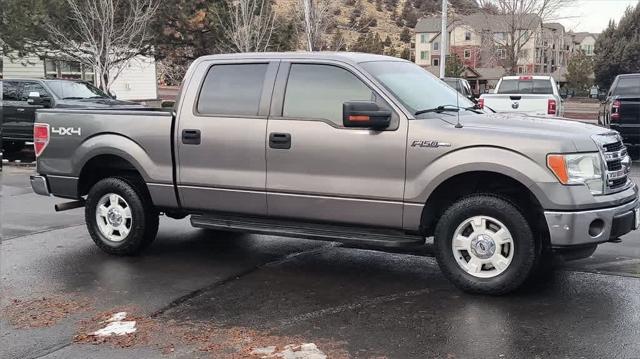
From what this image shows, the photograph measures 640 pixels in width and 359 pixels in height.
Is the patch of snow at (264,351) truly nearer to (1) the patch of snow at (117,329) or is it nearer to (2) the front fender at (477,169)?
(1) the patch of snow at (117,329)

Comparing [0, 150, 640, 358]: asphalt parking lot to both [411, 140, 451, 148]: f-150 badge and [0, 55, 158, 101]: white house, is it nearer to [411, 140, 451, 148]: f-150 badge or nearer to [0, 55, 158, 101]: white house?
[411, 140, 451, 148]: f-150 badge

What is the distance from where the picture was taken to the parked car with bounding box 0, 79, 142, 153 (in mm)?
15129

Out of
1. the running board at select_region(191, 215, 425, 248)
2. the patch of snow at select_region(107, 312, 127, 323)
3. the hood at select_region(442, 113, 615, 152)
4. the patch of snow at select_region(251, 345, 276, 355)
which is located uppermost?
the hood at select_region(442, 113, 615, 152)

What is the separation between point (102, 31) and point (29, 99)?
9.86 m

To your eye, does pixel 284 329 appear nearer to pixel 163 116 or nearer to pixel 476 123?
pixel 476 123

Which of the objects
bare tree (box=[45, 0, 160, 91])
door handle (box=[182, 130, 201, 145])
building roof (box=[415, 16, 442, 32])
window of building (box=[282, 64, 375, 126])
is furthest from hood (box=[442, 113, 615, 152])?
building roof (box=[415, 16, 442, 32])

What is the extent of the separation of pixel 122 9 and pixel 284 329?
78.3ft

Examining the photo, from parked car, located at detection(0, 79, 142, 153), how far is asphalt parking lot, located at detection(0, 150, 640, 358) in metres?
8.75

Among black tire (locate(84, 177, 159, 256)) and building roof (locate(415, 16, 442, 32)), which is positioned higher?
building roof (locate(415, 16, 442, 32))

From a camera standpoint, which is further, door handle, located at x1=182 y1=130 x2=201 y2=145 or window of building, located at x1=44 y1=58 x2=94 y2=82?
window of building, located at x1=44 y1=58 x2=94 y2=82

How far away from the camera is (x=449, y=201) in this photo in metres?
5.45

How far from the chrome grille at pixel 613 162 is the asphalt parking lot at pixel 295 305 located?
2.87ft

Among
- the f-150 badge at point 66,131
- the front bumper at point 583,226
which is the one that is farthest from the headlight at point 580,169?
the f-150 badge at point 66,131

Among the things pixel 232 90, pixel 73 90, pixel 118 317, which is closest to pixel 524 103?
pixel 73 90
